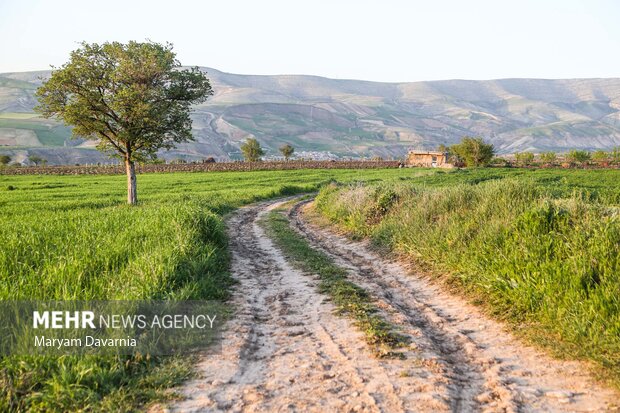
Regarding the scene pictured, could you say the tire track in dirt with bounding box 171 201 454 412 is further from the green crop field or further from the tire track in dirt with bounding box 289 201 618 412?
the green crop field

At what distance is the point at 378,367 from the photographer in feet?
19.1

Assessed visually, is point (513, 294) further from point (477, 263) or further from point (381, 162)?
point (381, 162)

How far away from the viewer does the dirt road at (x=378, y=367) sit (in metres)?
4.98

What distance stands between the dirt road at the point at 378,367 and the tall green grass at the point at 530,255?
52 centimetres

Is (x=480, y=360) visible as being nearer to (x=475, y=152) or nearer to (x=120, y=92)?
(x=120, y=92)

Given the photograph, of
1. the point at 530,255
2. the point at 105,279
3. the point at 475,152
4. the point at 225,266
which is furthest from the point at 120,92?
the point at 475,152

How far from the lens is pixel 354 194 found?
69.2 feet

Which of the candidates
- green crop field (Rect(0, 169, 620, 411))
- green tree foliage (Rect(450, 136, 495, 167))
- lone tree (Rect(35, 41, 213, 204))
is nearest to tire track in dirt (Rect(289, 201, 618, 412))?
green crop field (Rect(0, 169, 620, 411))

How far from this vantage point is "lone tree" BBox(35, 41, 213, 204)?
85.4 ft

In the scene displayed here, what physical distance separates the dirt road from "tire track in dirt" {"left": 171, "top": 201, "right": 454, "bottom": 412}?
1 cm

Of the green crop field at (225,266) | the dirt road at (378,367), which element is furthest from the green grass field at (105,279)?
the dirt road at (378,367)

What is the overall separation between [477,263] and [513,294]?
154cm

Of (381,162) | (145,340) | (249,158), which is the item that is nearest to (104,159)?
(249,158)

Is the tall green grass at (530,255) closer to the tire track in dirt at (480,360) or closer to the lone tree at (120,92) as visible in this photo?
the tire track in dirt at (480,360)
